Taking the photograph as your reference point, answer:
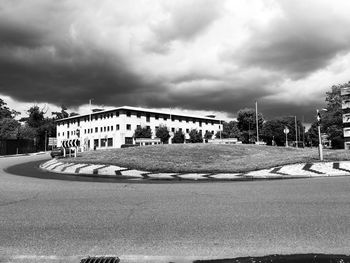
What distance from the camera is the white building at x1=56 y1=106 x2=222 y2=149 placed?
9156 centimetres

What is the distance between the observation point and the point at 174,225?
20.1ft

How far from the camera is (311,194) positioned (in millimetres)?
9500

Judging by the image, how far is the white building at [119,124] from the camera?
9156cm

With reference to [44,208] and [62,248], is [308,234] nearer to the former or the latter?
[62,248]

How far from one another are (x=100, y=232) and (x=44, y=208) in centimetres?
289

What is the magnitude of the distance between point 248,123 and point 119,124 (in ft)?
145

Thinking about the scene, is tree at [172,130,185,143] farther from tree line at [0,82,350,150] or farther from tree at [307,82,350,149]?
tree at [307,82,350,149]

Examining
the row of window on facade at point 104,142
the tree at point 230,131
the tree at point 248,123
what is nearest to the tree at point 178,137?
the row of window on facade at point 104,142

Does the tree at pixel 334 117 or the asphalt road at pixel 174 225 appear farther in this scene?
the tree at pixel 334 117

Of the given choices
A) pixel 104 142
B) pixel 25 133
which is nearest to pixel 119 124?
pixel 104 142

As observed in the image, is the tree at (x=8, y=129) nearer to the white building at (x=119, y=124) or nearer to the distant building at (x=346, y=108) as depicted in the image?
the white building at (x=119, y=124)

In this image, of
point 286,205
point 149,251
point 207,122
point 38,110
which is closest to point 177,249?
point 149,251

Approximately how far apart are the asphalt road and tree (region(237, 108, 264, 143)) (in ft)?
334

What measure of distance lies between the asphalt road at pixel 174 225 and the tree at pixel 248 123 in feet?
334
